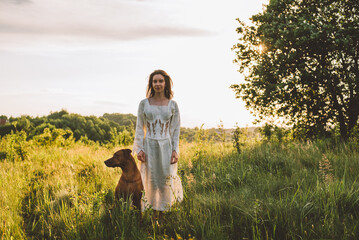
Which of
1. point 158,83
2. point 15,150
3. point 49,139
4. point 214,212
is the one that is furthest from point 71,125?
point 214,212

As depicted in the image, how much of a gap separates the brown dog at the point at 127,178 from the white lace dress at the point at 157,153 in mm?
353

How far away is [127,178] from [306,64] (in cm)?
786

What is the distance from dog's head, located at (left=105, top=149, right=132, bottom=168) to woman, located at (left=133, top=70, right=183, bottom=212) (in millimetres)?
357

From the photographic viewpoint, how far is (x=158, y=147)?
4152 mm

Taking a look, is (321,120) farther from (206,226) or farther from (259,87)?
(206,226)

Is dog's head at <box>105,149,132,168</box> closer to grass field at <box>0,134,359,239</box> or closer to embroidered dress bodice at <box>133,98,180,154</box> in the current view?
embroidered dress bodice at <box>133,98,180,154</box>

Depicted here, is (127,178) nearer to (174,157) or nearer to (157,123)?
(174,157)

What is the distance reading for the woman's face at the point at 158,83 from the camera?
4.28 meters

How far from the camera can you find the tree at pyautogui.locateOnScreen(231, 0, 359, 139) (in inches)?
313

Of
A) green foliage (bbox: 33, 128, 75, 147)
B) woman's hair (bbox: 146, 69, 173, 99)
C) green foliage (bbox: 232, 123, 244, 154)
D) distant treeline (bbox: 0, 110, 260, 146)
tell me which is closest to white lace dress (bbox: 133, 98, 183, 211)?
woman's hair (bbox: 146, 69, 173, 99)

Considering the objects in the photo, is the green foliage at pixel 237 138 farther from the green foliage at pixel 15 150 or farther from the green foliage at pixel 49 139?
the green foliage at pixel 49 139

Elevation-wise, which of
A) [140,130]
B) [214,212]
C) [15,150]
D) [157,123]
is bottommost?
[214,212]

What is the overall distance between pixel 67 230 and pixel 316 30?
29.3ft

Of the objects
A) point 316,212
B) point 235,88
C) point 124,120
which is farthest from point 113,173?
point 124,120
